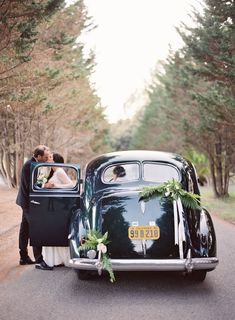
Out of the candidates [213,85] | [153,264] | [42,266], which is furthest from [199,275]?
[213,85]

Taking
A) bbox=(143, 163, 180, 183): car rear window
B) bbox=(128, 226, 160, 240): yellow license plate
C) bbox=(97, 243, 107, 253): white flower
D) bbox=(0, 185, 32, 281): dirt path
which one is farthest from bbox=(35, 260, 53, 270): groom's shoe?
bbox=(143, 163, 180, 183): car rear window

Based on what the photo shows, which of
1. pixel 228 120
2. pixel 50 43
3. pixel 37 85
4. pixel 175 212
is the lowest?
pixel 175 212

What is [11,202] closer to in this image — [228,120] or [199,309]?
[228,120]

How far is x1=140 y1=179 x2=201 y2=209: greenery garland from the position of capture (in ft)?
21.8

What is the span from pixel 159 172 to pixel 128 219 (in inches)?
50.1

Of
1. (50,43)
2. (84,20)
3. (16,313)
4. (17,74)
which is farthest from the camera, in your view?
(84,20)

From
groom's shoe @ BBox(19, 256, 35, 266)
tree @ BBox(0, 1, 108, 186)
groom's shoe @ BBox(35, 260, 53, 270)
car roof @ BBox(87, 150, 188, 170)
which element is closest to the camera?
car roof @ BBox(87, 150, 188, 170)

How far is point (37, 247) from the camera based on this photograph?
26.0ft

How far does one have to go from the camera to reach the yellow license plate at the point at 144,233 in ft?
21.1

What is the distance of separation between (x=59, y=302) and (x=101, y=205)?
1.42 m

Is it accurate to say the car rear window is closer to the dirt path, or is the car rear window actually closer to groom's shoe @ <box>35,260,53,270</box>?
groom's shoe @ <box>35,260,53,270</box>

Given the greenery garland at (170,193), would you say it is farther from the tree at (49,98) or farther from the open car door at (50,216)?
the tree at (49,98)

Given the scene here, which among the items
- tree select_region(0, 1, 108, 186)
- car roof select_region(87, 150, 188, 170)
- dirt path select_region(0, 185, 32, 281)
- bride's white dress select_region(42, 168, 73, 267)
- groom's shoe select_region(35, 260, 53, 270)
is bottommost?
dirt path select_region(0, 185, 32, 281)

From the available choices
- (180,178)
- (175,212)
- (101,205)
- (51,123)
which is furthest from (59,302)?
(51,123)
